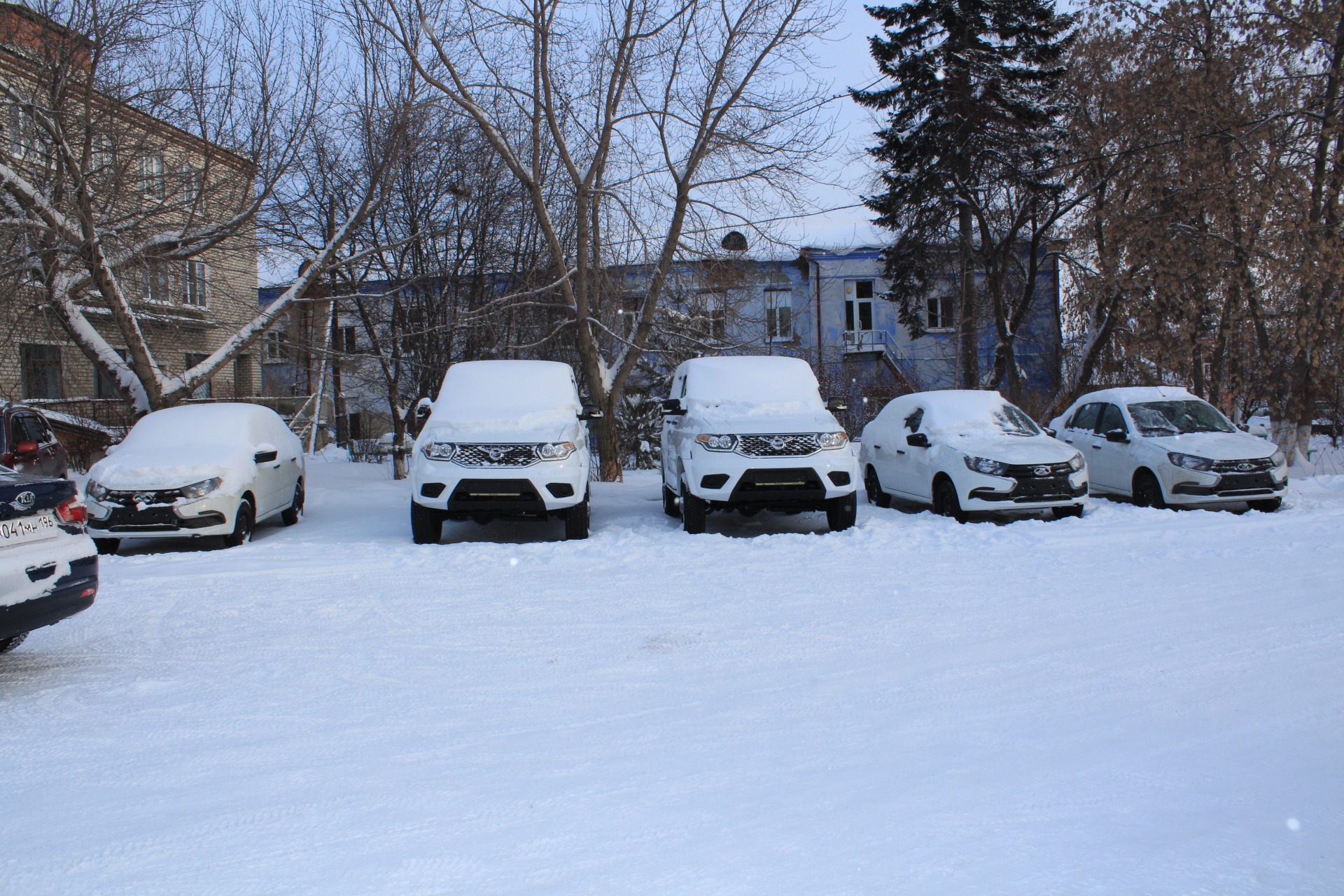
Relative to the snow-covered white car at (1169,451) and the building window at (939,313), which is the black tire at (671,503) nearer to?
the snow-covered white car at (1169,451)

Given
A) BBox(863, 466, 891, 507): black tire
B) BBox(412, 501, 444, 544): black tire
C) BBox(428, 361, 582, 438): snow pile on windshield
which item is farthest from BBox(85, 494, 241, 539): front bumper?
BBox(863, 466, 891, 507): black tire

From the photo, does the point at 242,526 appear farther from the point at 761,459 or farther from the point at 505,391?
the point at 761,459

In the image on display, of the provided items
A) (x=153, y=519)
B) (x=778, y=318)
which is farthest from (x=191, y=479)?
(x=778, y=318)

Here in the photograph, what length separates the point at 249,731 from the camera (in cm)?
455

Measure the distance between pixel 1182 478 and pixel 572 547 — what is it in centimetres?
778

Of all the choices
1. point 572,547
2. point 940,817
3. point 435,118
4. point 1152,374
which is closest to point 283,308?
point 435,118

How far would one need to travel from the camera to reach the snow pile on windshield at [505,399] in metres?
10.5

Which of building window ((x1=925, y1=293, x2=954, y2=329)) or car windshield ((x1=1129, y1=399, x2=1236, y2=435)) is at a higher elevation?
→ building window ((x1=925, y1=293, x2=954, y2=329))

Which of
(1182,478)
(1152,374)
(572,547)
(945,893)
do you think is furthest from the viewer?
(1152,374)

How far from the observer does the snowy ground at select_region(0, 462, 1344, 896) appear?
10.6ft

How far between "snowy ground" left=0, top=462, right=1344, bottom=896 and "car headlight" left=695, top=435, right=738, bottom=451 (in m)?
2.39

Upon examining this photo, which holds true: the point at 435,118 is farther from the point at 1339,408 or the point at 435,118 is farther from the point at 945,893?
the point at 1339,408

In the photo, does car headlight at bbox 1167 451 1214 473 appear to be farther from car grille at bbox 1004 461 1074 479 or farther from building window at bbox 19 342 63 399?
building window at bbox 19 342 63 399

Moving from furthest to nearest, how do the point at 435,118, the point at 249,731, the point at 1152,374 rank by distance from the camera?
1. the point at 1152,374
2. the point at 435,118
3. the point at 249,731
